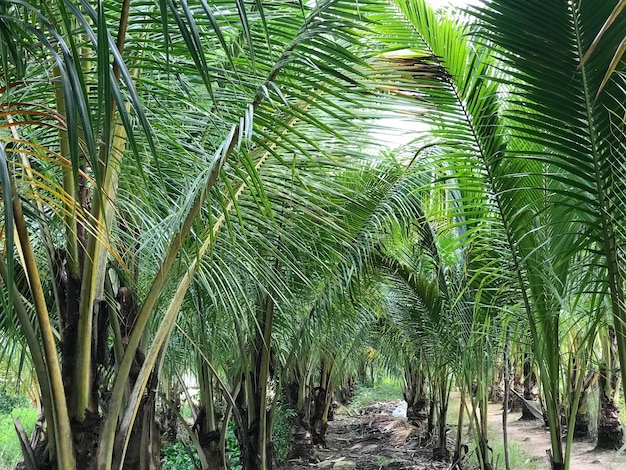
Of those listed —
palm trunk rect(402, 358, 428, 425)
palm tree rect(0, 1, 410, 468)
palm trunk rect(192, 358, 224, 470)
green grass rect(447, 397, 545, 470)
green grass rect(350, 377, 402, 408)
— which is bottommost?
green grass rect(350, 377, 402, 408)

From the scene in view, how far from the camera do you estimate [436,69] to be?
2225mm

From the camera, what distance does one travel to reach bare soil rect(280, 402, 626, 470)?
23.6ft

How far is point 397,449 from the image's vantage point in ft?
29.2

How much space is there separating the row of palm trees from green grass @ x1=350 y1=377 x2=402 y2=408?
15725 mm

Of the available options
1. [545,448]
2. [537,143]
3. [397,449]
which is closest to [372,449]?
[397,449]

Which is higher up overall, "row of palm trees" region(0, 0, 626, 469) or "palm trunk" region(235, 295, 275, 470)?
"row of palm trees" region(0, 0, 626, 469)

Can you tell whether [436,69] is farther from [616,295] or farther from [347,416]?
[347,416]

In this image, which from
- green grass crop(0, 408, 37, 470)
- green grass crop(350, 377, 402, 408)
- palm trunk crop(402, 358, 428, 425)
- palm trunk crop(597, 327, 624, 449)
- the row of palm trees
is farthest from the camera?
green grass crop(350, 377, 402, 408)

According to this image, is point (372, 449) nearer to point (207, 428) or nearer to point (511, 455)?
point (511, 455)

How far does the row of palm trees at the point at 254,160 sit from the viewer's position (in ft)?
Result: 4.78

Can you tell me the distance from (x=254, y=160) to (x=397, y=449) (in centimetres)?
762

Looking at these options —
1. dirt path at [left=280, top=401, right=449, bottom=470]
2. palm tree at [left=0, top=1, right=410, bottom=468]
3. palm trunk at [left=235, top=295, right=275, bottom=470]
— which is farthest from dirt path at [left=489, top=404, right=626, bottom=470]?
palm tree at [left=0, top=1, right=410, bottom=468]

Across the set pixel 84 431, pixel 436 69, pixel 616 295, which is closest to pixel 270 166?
pixel 436 69

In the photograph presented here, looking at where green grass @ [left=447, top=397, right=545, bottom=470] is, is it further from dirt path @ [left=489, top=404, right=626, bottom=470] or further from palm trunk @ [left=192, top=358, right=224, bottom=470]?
palm trunk @ [left=192, top=358, right=224, bottom=470]
